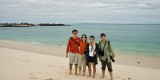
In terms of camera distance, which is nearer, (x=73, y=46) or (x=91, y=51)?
(x=91, y=51)

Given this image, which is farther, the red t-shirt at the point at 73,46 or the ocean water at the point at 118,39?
the ocean water at the point at 118,39

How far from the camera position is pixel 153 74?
10.2m

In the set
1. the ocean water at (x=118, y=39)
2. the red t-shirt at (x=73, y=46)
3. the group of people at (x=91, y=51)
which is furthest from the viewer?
the ocean water at (x=118, y=39)

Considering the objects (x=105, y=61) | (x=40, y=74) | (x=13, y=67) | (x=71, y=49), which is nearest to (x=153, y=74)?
(x=105, y=61)

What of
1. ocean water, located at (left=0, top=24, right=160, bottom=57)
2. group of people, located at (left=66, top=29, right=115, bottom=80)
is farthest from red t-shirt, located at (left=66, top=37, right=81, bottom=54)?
ocean water, located at (left=0, top=24, right=160, bottom=57)

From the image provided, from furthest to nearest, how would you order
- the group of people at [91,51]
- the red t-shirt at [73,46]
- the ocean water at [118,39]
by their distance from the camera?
the ocean water at [118,39], the red t-shirt at [73,46], the group of people at [91,51]

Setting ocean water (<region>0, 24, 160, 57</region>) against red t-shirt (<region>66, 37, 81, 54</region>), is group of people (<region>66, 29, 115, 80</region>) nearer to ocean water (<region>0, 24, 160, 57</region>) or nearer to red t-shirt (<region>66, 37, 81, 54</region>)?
red t-shirt (<region>66, 37, 81, 54</region>)

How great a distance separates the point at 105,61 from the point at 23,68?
3263mm

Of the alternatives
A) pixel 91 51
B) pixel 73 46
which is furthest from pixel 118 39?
pixel 91 51

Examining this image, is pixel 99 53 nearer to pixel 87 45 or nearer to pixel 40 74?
pixel 87 45

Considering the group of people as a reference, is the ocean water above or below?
below

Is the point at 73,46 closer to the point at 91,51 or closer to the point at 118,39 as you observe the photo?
the point at 91,51

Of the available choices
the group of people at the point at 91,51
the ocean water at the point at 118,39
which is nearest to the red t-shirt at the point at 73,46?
the group of people at the point at 91,51

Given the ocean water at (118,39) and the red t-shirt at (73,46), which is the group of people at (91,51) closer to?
the red t-shirt at (73,46)
